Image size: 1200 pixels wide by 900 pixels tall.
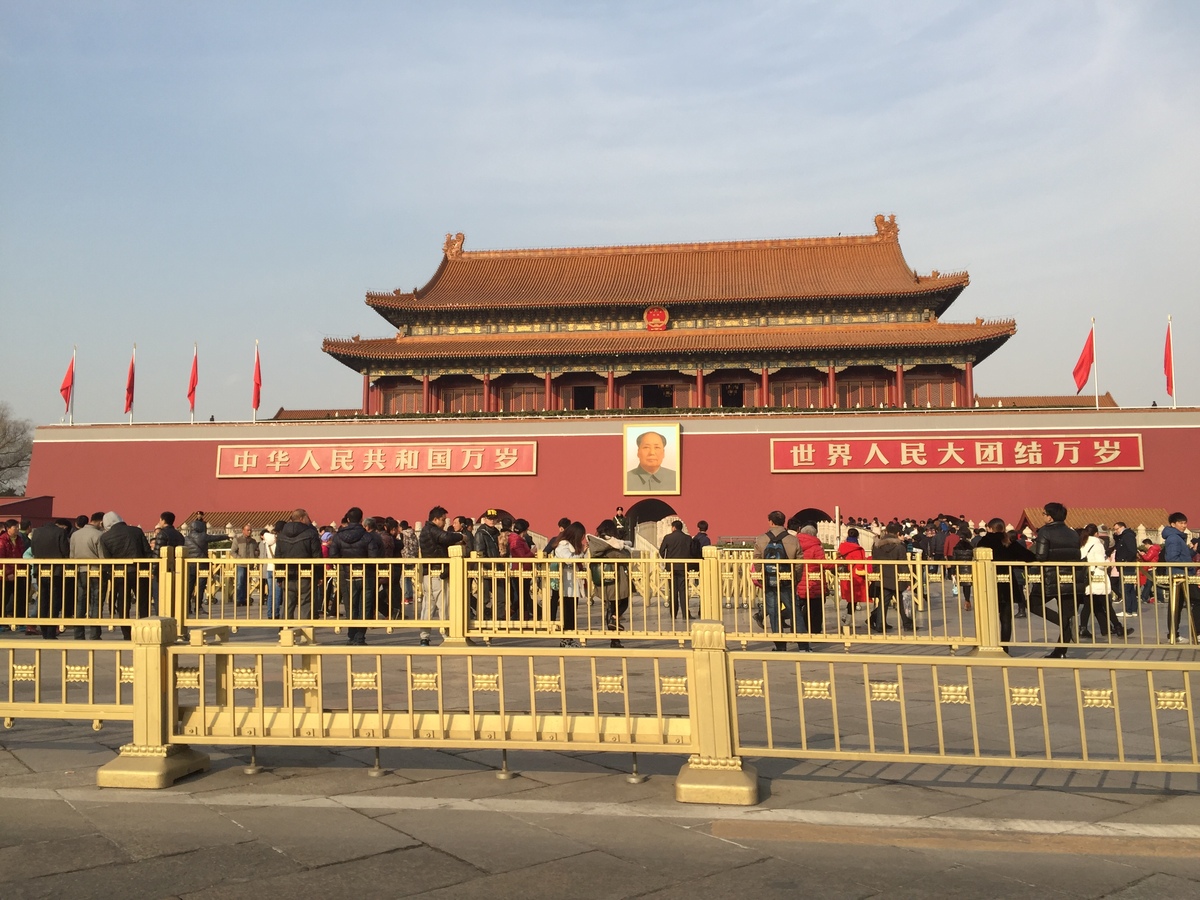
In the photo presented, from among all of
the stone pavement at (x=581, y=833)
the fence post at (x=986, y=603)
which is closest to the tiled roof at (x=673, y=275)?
the fence post at (x=986, y=603)

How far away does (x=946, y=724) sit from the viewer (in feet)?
18.9

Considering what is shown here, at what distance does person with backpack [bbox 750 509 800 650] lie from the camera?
8.43 m

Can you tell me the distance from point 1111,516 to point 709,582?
675 inches

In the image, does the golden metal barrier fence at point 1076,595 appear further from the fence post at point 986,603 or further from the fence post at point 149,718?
the fence post at point 149,718

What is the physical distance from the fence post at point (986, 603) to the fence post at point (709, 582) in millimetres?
2056

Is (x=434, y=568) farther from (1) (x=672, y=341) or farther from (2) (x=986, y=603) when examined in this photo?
(1) (x=672, y=341)

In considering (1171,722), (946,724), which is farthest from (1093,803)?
(1171,722)

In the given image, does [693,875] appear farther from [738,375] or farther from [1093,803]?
[738,375]

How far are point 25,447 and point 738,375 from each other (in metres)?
42.7

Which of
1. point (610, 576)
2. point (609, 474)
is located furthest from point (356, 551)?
point (609, 474)

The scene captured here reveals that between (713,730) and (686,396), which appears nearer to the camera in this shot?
(713,730)

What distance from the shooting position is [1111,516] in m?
21.8

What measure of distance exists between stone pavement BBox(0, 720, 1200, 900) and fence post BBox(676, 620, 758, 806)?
9 centimetres

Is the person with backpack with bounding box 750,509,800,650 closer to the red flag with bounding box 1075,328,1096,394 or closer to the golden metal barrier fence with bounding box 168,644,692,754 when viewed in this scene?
the golden metal barrier fence with bounding box 168,644,692,754
